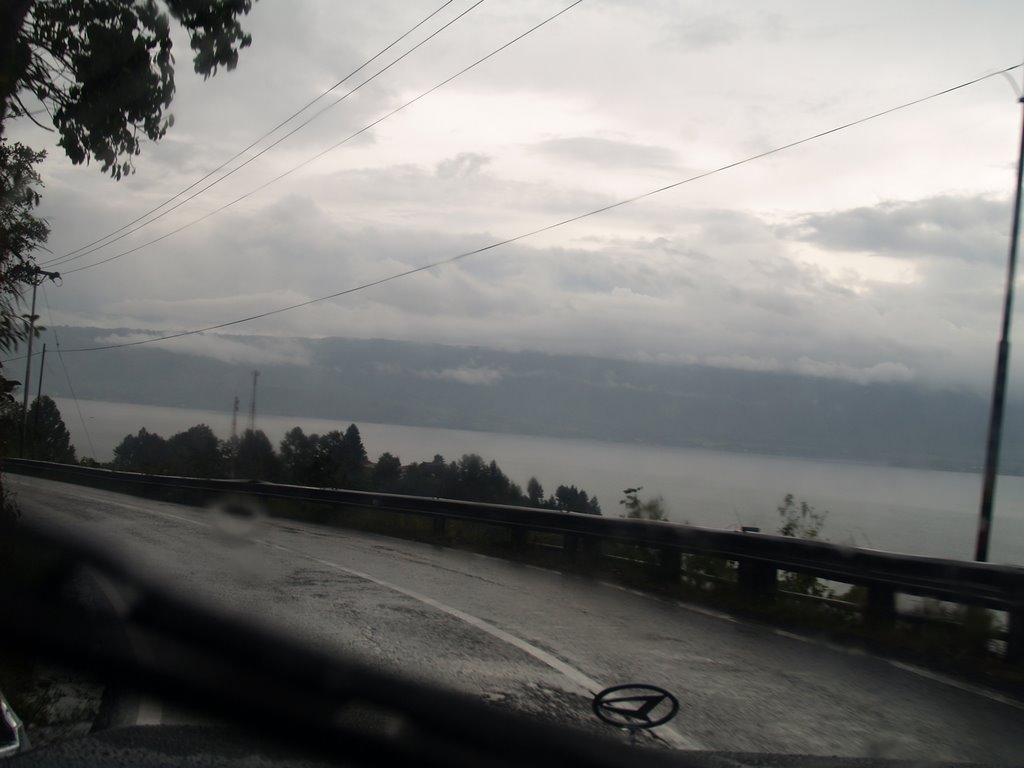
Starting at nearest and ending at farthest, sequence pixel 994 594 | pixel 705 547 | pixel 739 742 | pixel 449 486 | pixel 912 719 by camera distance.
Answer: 1. pixel 739 742
2. pixel 912 719
3. pixel 994 594
4. pixel 705 547
5. pixel 449 486

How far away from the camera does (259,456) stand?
33906 millimetres

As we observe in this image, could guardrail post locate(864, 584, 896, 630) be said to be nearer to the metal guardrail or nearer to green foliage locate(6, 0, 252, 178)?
the metal guardrail

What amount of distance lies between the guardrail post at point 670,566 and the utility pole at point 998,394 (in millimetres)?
4332

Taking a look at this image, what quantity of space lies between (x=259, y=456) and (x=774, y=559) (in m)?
25.9

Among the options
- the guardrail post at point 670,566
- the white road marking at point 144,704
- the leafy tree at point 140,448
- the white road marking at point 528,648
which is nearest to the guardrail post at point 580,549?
the guardrail post at point 670,566

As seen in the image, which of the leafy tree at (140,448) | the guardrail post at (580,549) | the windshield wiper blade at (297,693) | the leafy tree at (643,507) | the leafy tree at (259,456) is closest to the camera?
the windshield wiper blade at (297,693)

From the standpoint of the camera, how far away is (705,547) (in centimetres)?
1225

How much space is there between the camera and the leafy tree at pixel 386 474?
87.6 ft

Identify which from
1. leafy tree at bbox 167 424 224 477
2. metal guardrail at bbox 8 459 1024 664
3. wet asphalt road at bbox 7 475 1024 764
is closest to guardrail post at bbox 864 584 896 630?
metal guardrail at bbox 8 459 1024 664

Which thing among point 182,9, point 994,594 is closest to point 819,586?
point 994,594

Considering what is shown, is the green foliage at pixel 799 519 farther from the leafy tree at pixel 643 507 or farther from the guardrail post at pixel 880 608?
the guardrail post at pixel 880 608

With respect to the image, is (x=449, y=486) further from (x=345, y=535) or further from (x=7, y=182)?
(x=7, y=182)

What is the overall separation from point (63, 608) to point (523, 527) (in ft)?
31.4

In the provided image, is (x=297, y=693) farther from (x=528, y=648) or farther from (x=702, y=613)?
(x=702, y=613)
